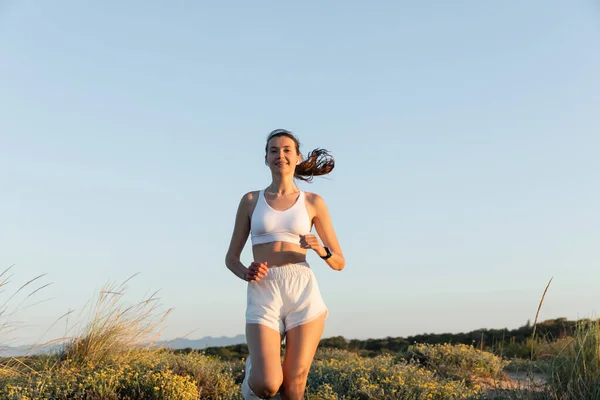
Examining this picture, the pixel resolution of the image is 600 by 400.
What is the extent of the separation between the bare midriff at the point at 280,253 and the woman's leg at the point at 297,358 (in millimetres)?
509

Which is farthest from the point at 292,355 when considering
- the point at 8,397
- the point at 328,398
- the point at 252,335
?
the point at 8,397

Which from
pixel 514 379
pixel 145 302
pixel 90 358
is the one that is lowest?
pixel 514 379

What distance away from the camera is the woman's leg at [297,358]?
5.01m

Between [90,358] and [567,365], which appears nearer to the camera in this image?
[567,365]

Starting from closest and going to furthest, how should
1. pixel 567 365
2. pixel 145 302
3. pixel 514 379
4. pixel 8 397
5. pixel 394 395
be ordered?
pixel 567 365, pixel 8 397, pixel 394 395, pixel 145 302, pixel 514 379

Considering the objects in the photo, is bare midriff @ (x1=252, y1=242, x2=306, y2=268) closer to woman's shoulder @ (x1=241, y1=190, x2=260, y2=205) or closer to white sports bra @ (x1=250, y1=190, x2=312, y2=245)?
white sports bra @ (x1=250, y1=190, x2=312, y2=245)

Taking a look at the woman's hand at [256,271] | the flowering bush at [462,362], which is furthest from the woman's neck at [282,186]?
the flowering bush at [462,362]

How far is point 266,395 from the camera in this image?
16.4 feet

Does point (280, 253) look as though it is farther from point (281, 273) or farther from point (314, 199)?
point (314, 199)

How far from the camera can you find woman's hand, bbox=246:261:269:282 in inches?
191

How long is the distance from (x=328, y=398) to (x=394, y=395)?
95 centimetres

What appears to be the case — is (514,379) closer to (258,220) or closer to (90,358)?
(90,358)

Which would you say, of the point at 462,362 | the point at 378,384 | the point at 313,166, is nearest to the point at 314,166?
the point at 313,166

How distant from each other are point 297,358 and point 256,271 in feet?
2.50
